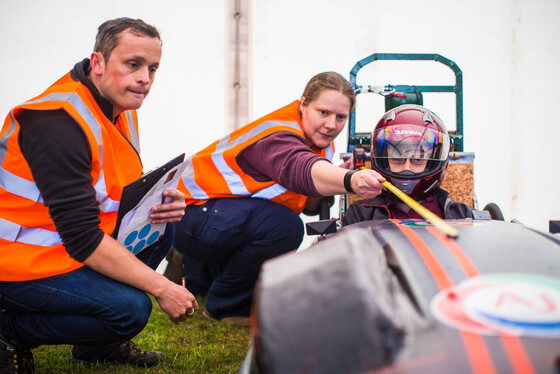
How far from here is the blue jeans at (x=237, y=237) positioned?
260 cm

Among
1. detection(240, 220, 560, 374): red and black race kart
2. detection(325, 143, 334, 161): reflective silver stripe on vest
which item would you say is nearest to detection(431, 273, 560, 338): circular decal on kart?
detection(240, 220, 560, 374): red and black race kart

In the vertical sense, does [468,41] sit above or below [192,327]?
above

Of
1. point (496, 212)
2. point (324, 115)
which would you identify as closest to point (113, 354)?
point (324, 115)

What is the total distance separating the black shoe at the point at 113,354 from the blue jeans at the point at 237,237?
711 mm

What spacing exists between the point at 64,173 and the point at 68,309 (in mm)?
501

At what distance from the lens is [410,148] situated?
2184 millimetres

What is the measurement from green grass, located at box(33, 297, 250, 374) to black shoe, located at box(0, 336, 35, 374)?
0.86ft

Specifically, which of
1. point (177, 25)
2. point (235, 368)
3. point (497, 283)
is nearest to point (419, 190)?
point (235, 368)

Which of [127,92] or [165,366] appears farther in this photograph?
[165,366]

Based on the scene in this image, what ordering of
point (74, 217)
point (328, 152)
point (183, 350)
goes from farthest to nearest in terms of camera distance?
point (328, 152) → point (183, 350) → point (74, 217)

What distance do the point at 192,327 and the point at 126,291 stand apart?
1057 millimetres

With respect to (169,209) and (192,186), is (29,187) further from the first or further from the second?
(192,186)

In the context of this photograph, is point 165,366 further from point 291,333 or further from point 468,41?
point 468,41

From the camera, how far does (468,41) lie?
3.69 m
